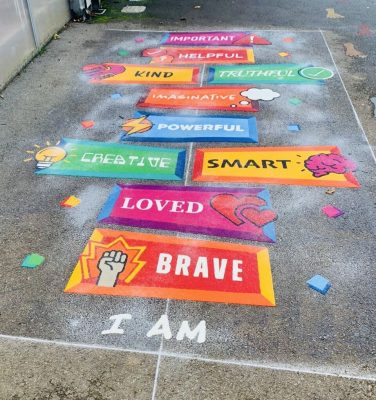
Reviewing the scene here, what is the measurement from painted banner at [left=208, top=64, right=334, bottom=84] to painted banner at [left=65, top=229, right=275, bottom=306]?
478cm

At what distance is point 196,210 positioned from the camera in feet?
18.6

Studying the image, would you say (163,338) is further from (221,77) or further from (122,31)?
(122,31)

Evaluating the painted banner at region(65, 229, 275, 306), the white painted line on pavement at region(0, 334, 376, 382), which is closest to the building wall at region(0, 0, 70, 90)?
the painted banner at region(65, 229, 275, 306)

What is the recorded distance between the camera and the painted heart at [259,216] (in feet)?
18.1

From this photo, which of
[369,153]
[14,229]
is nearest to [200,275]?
[14,229]

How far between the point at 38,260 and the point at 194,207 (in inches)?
78.8

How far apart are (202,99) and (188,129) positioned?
116cm

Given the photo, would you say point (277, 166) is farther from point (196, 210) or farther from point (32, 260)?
point (32, 260)

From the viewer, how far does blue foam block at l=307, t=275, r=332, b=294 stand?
466 cm

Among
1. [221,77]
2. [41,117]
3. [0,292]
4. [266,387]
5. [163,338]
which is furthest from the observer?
[221,77]

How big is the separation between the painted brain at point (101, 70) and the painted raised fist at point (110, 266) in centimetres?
536

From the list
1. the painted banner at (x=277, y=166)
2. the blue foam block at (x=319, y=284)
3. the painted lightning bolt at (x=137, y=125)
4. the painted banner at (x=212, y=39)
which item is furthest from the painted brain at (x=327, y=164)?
the painted banner at (x=212, y=39)

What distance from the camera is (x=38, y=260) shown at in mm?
5082

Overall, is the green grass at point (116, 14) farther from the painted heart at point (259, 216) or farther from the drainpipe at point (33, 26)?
the painted heart at point (259, 216)
